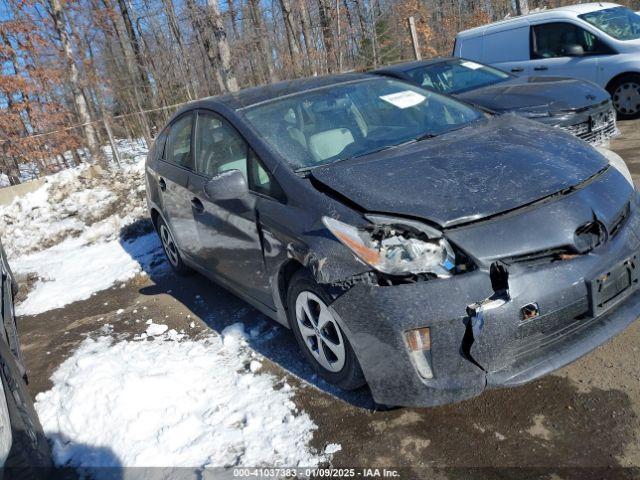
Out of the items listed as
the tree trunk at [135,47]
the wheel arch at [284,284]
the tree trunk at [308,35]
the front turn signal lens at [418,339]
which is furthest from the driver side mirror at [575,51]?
the tree trunk at [135,47]

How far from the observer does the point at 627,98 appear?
8.29 metres

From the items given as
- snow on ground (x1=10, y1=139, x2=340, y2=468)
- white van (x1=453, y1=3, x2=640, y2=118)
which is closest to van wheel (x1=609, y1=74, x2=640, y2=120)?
white van (x1=453, y1=3, x2=640, y2=118)

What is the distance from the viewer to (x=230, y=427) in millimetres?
2904

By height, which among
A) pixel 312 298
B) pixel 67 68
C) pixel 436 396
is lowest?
pixel 436 396

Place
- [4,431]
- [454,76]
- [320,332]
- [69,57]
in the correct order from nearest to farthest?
[4,431] → [320,332] → [454,76] → [69,57]

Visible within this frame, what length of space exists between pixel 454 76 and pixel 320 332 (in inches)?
231

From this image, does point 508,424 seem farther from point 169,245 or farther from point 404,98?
point 169,245

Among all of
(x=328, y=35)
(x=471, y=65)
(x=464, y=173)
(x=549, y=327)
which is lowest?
(x=549, y=327)

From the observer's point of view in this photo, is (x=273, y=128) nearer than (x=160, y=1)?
Yes

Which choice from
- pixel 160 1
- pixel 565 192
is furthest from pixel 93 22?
pixel 565 192

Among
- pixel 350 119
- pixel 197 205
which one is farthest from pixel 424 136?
pixel 197 205

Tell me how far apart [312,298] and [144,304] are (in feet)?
8.93

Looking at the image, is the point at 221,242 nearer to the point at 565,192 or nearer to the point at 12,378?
the point at 12,378

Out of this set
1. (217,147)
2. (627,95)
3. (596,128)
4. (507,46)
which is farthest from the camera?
(507,46)
